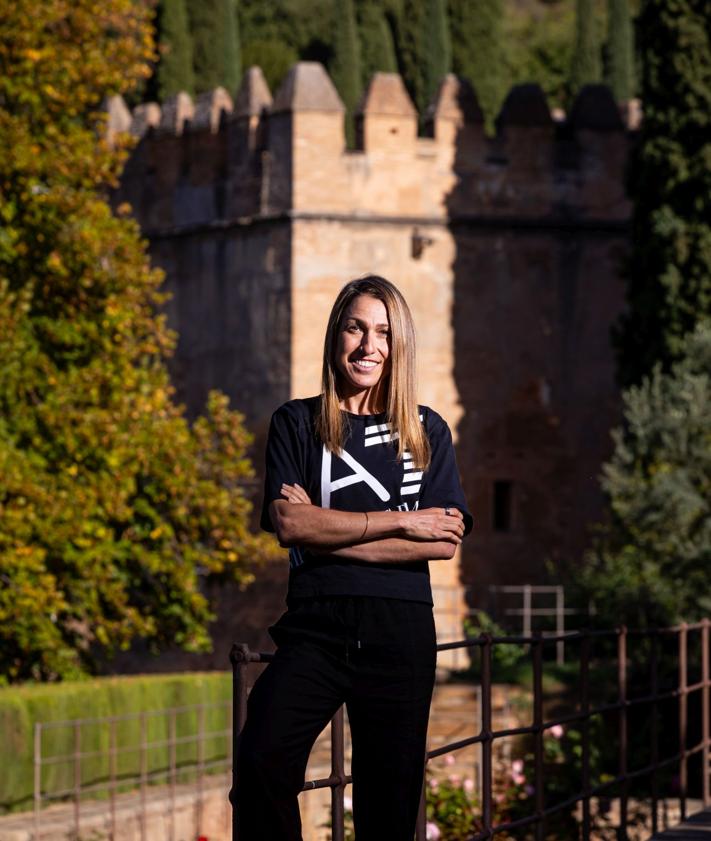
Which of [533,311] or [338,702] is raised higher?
[533,311]

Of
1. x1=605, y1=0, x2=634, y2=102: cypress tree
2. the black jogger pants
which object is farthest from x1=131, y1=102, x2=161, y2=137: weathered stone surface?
the black jogger pants

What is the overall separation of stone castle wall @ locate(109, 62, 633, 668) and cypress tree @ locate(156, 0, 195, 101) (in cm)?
1212

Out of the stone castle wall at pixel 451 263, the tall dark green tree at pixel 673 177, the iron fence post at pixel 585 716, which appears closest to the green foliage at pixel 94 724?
the stone castle wall at pixel 451 263

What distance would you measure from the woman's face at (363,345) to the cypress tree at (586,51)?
38065mm

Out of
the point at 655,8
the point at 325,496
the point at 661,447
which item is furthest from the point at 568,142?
the point at 325,496

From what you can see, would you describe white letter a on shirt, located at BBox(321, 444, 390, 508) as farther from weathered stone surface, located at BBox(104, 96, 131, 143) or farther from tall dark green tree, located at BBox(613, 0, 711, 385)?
weathered stone surface, located at BBox(104, 96, 131, 143)

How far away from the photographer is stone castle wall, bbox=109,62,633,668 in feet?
81.6

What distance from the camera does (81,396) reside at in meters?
18.1

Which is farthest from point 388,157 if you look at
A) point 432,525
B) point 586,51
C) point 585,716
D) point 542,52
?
point 542,52

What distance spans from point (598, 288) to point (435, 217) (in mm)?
2345

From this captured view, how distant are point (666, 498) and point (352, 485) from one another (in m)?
14.7

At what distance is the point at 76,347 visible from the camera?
1881 cm

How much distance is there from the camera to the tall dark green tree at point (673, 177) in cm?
2162

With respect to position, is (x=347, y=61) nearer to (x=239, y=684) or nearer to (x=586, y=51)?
(x=586, y=51)
